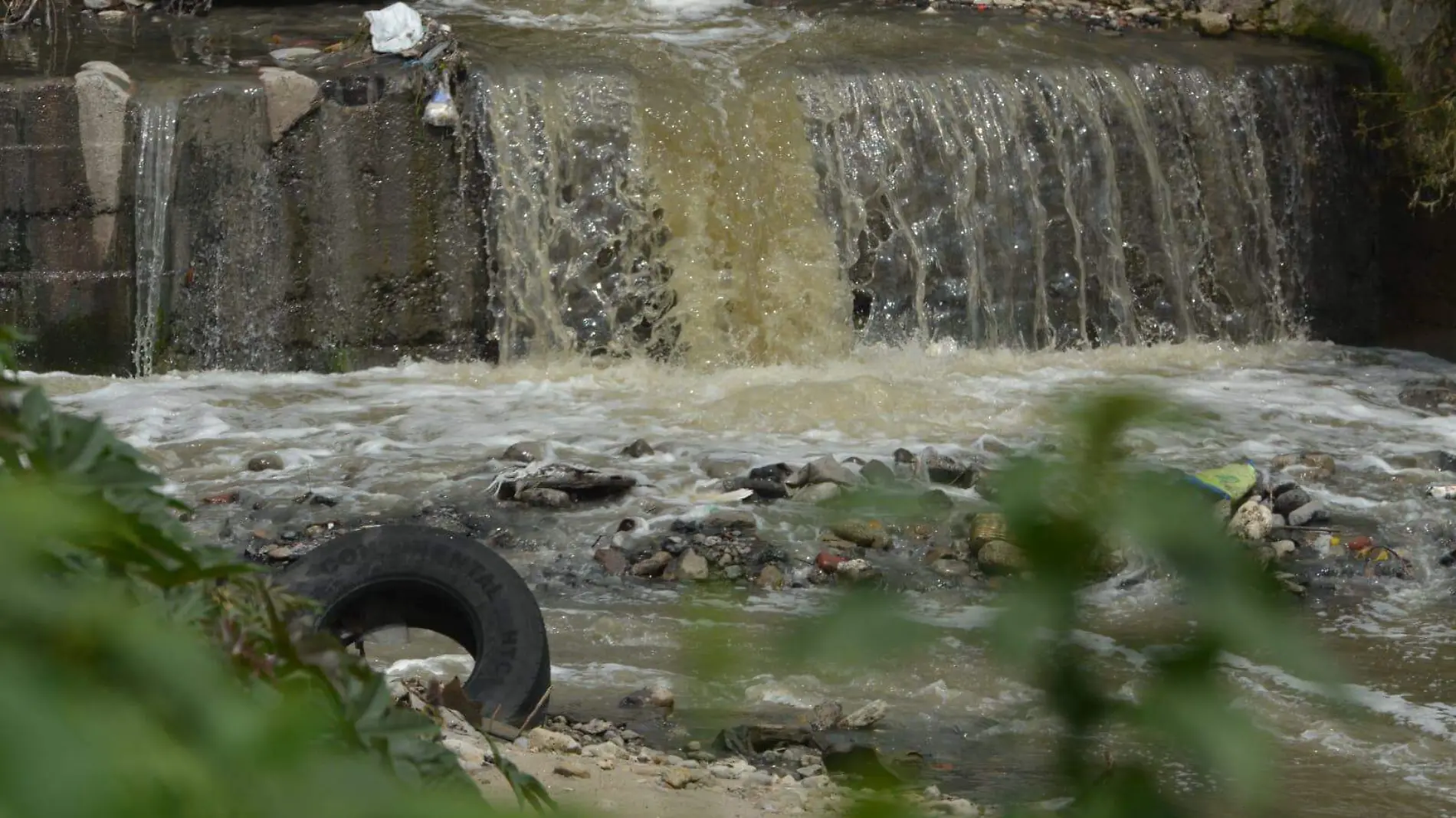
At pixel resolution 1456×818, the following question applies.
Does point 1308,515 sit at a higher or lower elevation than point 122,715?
lower

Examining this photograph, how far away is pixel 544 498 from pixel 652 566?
0.77 metres

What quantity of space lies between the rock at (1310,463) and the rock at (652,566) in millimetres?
2741

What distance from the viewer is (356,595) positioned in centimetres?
407

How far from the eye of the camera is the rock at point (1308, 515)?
6.38 metres

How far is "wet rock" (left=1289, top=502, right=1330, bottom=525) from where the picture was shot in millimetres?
6375

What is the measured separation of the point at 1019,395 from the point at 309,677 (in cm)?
674

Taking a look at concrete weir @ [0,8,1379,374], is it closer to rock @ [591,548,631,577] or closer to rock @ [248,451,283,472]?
rock @ [248,451,283,472]

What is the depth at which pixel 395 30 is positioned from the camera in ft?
29.6

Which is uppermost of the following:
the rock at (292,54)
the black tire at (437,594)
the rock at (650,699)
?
the rock at (292,54)

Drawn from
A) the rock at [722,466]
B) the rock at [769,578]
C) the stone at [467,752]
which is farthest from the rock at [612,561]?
the stone at [467,752]

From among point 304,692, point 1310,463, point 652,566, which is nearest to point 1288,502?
point 1310,463

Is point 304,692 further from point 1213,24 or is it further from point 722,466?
point 1213,24

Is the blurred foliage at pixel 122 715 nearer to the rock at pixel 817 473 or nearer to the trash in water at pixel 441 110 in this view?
the rock at pixel 817 473

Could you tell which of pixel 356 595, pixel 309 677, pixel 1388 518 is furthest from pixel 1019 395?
pixel 309 677
